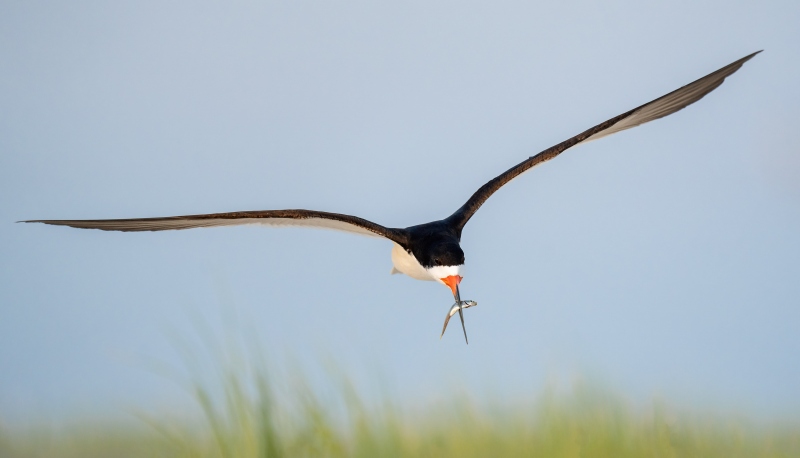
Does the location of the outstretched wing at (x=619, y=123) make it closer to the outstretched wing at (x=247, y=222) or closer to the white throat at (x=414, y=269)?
the white throat at (x=414, y=269)

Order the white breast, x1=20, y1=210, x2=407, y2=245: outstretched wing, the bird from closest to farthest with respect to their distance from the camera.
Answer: x1=20, y1=210, x2=407, y2=245: outstretched wing
the bird
the white breast

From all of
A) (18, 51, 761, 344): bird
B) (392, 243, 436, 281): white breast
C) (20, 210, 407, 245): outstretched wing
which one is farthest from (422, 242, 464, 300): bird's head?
(20, 210, 407, 245): outstretched wing

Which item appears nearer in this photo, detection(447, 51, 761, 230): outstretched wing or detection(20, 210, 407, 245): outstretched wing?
detection(20, 210, 407, 245): outstretched wing

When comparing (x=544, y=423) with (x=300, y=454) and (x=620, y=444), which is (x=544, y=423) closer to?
(x=620, y=444)

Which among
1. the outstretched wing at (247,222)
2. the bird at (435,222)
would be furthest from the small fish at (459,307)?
the outstretched wing at (247,222)

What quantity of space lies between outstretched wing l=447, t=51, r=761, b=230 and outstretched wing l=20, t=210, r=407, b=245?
2.15ft

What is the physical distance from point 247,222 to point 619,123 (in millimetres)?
2930

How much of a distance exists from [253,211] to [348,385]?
4.14 ft

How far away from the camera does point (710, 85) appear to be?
5332mm

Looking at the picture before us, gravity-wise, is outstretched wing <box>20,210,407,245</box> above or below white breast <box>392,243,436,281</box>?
above

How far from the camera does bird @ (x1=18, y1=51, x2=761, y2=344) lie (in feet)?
14.9

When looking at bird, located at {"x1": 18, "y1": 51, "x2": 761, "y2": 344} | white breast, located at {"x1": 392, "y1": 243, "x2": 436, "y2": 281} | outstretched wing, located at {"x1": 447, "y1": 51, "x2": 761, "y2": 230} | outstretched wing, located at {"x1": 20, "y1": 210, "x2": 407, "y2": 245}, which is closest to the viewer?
outstretched wing, located at {"x1": 20, "y1": 210, "x2": 407, "y2": 245}

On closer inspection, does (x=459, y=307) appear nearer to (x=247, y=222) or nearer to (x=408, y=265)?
(x=408, y=265)

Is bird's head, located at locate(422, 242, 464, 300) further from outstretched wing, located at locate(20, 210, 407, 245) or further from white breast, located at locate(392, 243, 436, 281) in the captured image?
outstretched wing, located at locate(20, 210, 407, 245)
